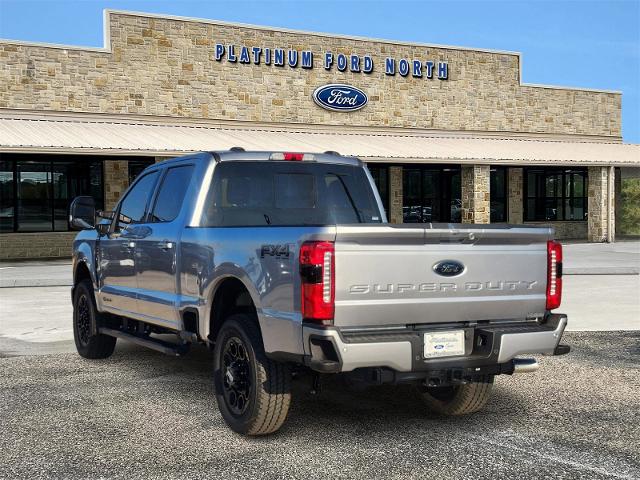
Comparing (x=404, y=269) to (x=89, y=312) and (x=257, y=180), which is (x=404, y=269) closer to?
(x=257, y=180)

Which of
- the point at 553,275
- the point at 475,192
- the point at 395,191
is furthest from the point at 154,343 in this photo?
the point at 395,191

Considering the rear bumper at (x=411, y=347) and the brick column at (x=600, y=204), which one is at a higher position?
the brick column at (x=600, y=204)

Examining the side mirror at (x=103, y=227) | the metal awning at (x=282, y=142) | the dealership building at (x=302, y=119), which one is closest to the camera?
the side mirror at (x=103, y=227)

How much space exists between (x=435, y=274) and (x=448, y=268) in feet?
0.37

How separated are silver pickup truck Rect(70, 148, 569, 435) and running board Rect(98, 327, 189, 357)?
2cm

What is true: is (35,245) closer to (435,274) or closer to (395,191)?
(395,191)

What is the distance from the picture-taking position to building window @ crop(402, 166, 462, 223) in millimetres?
33000

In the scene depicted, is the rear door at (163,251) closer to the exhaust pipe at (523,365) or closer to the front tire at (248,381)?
the front tire at (248,381)

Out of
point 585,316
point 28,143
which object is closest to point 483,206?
point 28,143

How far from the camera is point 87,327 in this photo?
9188 mm

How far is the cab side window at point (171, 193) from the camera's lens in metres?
7.31

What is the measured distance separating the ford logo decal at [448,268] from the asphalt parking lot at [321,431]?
1167 millimetres

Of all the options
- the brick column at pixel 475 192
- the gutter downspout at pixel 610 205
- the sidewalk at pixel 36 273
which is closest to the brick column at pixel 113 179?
the sidewalk at pixel 36 273

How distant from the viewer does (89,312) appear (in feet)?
29.8
